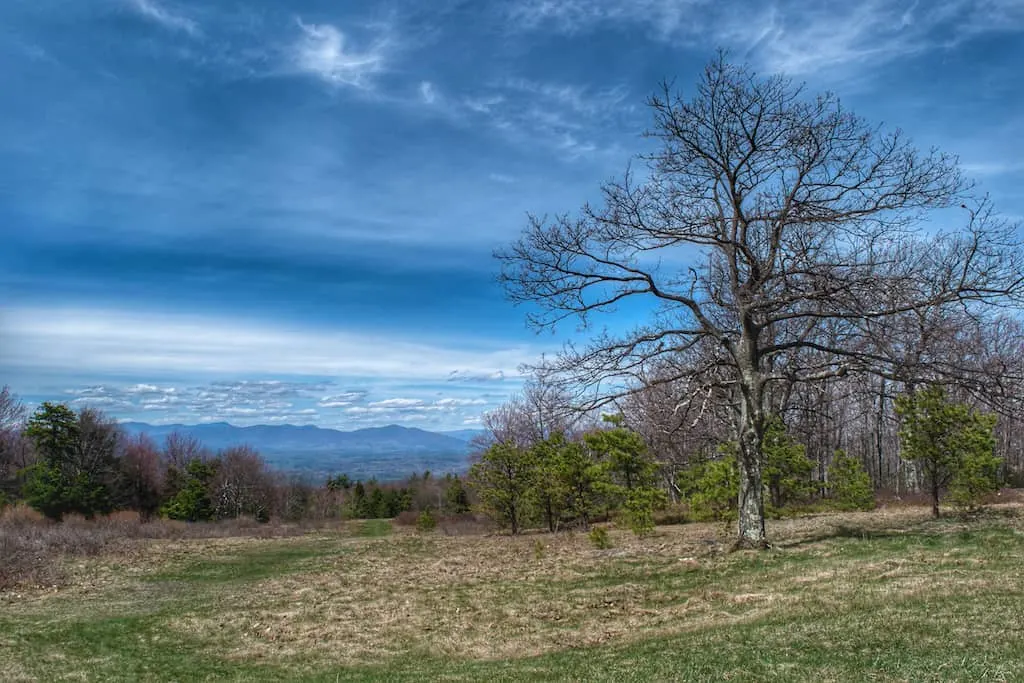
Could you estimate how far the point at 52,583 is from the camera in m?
17.7

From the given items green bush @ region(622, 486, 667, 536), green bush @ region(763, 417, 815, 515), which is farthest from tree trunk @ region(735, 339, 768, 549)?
green bush @ region(763, 417, 815, 515)

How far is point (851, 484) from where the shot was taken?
74.6 feet

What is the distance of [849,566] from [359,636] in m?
8.32

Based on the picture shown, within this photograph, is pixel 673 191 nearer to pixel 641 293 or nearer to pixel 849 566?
pixel 641 293

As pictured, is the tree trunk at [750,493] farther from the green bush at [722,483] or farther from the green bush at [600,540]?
the green bush at [600,540]

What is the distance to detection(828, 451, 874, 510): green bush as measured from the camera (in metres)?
22.7

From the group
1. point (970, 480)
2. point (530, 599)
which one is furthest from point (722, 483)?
point (530, 599)

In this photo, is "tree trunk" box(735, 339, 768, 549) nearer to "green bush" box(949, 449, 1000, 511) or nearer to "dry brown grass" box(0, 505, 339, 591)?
"green bush" box(949, 449, 1000, 511)

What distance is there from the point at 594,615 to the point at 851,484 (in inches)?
626

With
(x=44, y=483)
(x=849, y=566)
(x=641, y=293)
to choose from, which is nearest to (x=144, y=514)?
(x=44, y=483)

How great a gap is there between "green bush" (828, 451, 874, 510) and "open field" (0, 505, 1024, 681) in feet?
11.0

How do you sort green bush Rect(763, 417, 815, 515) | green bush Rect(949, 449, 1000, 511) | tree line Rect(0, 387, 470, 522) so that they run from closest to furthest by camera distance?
1. green bush Rect(949, 449, 1000, 511)
2. green bush Rect(763, 417, 815, 515)
3. tree line Rect(0, 387, 470, 522)

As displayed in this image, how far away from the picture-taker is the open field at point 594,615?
6676 mm

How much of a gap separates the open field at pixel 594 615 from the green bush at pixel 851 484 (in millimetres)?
3351
